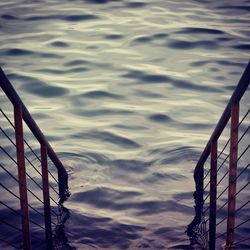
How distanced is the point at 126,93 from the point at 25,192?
558 cm

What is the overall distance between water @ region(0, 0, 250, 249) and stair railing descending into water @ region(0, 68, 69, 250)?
1.04 feet

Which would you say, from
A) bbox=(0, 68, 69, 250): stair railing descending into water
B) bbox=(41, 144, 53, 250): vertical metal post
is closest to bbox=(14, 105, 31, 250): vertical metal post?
bbox=(0, 68, 69, 250): stair railing descending into water

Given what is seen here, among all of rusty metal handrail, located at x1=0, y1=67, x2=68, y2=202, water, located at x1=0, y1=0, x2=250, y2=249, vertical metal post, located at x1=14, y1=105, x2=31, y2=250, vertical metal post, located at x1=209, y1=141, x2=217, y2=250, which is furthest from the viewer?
water, located at x1=0, y1=0, x2=250, y2=249

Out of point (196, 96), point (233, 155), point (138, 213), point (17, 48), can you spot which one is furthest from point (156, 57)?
point (233, 155)

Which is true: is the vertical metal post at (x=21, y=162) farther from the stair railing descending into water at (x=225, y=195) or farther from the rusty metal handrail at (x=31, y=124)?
the stair railing descending into water at (x=225, y=195)

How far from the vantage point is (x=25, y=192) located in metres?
3.79

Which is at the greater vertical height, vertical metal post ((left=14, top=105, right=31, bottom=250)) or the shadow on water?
vertical metal post ((left=14, top=105, right=31, bottom=250))

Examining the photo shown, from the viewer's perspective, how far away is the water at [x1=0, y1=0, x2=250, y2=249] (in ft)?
19.0

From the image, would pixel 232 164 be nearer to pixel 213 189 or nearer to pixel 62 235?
pixel 213 189

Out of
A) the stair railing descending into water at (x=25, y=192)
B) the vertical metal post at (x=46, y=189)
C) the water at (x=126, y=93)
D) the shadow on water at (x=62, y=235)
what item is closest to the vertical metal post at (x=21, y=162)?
the stair railing descending into water at (x=25, y=192)

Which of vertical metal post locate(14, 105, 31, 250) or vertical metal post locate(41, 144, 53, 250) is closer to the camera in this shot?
vertical metal post locate(14, 105, 31, 250)

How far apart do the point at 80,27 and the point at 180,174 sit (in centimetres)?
717

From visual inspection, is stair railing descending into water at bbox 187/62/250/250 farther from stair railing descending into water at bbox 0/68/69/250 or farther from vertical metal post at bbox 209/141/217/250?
stair railing descending into water at bbox 0/68/69/250

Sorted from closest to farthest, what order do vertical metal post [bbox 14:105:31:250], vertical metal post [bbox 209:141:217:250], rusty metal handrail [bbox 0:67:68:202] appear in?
rusty metal handrail [bbox 0:67:68:202]
vertical metal post [bbox 14:105:31:250]
vertical metal post [bbox 209:141:217:250]
